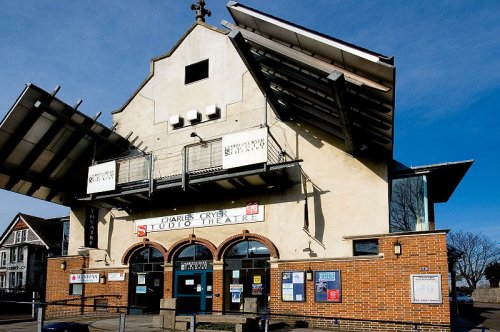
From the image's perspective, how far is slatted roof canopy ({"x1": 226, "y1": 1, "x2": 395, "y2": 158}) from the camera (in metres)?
12.1

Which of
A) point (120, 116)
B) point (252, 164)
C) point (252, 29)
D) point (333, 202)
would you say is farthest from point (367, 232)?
point (120, 116)

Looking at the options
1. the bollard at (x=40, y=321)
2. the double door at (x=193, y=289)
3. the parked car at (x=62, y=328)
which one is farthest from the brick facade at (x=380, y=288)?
the bollard at (x=40, y=321)

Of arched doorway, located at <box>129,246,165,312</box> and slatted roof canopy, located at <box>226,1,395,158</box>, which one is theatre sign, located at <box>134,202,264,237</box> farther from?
slatted roof canopy, located at <box>226,1,395,158</box>

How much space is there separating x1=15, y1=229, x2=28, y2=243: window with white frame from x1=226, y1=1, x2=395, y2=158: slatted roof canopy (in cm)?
4244

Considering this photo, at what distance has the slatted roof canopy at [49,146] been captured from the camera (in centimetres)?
1709

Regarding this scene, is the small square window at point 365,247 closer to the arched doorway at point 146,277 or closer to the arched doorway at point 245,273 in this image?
the arched doorway at point 245,273

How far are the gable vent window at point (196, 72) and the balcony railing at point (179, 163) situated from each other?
133 inches

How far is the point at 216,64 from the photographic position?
1980cm

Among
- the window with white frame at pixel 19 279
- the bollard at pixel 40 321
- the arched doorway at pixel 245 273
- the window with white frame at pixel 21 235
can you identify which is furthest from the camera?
the window with white frame at pixel 21 235

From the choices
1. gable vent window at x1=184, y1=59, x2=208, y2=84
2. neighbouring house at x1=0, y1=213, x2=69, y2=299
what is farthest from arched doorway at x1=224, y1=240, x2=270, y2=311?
neighbouring house at x1=0, y1=213, x2=69, y2=299

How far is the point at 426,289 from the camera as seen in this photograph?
1384 cm

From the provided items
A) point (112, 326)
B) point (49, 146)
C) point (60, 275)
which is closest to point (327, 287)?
point (112, 326)

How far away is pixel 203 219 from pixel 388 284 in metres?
7.50

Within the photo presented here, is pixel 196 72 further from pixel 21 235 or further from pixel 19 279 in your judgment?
pixel 19 279
